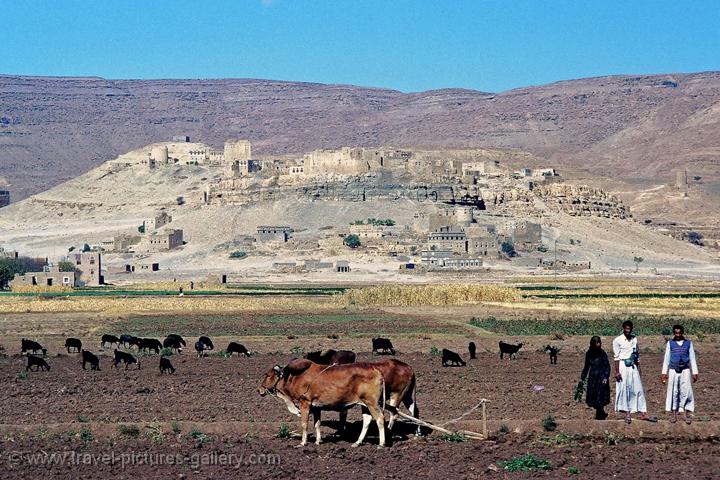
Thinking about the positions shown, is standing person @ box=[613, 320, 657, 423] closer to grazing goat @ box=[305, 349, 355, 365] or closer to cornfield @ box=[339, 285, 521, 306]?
grazing goat @ box=[305, 349, 355, 365]

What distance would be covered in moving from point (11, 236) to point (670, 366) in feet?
439

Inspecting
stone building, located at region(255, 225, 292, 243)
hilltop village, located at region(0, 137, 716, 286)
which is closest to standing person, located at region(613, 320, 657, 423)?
hilltop village, located at region(0, 137, 716, 286)

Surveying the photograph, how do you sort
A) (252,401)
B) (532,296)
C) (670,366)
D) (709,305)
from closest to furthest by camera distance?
(670,366)
(252,401)
(709,305)
(532,296)

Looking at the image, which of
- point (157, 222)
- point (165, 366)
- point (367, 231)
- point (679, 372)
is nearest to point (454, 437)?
point (679, 372)

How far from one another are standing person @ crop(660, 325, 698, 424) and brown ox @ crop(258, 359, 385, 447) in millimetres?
4275

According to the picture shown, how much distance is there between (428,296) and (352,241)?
49.5 metres

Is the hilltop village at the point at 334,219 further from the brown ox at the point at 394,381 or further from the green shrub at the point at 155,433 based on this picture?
the brown ox at the point at 394,381

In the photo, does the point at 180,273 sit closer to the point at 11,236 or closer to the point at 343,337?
the point at 11,236

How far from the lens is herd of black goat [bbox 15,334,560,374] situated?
2909cm

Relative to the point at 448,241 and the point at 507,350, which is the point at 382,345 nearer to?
the point at 507,350

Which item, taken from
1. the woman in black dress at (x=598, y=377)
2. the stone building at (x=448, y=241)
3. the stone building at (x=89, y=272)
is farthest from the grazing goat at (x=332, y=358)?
the stone building at (x=448, y=241)

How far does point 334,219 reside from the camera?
12862 centimetres

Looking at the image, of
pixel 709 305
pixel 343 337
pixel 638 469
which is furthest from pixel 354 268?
pixel 638 469

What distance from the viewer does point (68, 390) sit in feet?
80.1
